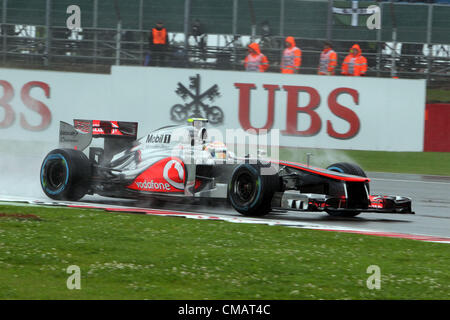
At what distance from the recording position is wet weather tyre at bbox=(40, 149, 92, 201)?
10.8m

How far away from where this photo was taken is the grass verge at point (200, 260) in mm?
5750

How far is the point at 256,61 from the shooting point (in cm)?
1798

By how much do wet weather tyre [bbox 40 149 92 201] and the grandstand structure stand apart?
773 centimetres

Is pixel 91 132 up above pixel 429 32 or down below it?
below

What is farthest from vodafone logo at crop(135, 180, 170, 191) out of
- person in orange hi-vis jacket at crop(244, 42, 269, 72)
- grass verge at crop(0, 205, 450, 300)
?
person in orange hi-vis jacket at crop(244, 42, 269, 72)

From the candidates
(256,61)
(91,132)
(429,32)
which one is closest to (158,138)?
(91,132)

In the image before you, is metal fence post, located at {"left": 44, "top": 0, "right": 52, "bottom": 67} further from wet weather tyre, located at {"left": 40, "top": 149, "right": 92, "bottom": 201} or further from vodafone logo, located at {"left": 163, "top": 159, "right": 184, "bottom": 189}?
vodafone logo, located at {"left": 163, "top": 159, "right": 184, "bottom": 189}

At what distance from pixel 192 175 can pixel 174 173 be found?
274 millimetres

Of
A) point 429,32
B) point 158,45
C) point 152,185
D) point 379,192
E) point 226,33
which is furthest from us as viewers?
point 158,45

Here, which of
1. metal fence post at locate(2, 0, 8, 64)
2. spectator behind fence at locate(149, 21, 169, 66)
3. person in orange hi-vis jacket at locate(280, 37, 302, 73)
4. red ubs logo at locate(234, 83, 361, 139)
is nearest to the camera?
red ubs logo at locate(234, 83, 361, 139)

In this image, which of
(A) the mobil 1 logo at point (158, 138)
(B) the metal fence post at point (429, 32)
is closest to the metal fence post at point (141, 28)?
(B) the metal fence post at point (429, 32)

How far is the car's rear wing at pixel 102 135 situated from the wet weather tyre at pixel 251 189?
221cm

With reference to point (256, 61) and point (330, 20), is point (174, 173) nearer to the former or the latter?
point (256, 61)

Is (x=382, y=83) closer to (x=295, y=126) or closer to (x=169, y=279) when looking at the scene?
(x=295, y=126)
